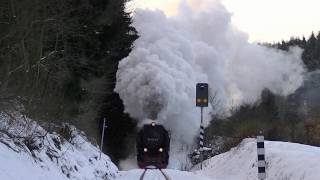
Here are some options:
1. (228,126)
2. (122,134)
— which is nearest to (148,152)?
(122,134)

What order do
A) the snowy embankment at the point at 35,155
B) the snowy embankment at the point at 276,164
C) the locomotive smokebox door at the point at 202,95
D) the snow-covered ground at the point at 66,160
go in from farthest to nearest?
the locomotive smokebox door at the point at 202,95 < the snowy embankment at the point at 276,164 < the snow-covered ground at the point at 66,160 < the snowy embankment at the point at 35,155

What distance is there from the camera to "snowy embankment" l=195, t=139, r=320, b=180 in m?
13.7

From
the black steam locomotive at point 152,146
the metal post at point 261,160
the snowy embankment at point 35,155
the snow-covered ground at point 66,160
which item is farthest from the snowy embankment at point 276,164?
the black steam locomotive at point 152,146

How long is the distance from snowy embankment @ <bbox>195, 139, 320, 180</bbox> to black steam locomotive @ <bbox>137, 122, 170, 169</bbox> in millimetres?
6665

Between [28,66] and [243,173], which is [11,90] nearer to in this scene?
[28,66]

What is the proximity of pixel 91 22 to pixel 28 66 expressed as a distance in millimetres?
6666

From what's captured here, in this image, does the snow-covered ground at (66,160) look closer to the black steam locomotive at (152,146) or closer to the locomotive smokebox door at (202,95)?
the locomotive smokebox door at (202,95)

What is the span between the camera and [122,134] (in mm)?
32281

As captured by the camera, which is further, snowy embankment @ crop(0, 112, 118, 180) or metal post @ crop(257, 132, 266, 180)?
metal post @ crop(257, 132, 266, 180)

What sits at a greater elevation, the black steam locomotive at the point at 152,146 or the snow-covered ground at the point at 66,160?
the snow-covered ground at the point at 66,160

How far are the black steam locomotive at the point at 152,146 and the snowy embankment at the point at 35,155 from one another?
13.2 m

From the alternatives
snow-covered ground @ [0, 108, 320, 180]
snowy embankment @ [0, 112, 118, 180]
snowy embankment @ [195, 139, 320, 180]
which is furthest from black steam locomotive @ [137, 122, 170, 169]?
snowy embankment @ [0, 112, 118, 180]

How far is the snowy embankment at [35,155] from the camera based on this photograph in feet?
29.6

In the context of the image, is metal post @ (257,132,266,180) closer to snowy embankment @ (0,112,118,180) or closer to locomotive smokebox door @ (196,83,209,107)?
snowy embankment @ (0,112,118,180)
